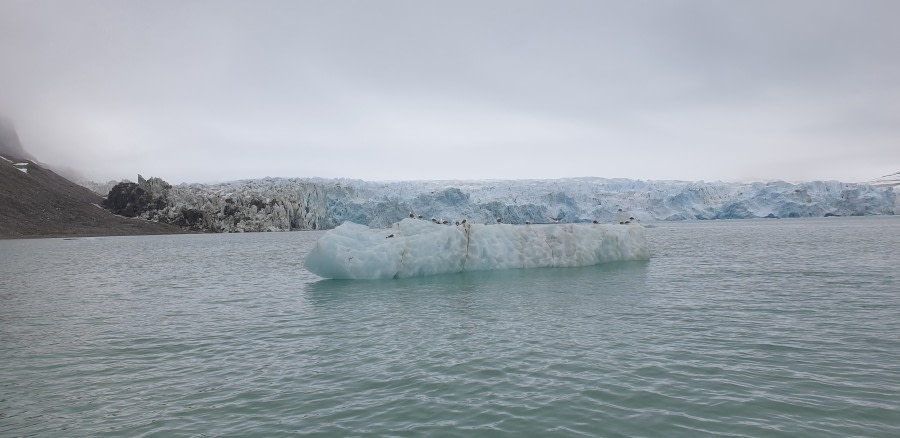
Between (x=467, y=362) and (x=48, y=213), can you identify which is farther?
(x=48, y=213)

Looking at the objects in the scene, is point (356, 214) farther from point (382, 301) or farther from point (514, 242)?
point (382, 301)

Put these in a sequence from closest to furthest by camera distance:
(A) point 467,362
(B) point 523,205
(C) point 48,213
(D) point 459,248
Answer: (A) point 467,362 → (D) point 459,248 → (B) point 523,205 → (C) point 48,213

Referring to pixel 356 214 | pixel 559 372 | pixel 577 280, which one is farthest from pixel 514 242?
pixel 356 214

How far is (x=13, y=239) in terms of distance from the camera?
9369 cm

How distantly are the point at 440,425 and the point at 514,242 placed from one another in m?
21.8

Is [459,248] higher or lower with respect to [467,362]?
higher

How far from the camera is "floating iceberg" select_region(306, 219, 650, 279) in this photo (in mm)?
24125

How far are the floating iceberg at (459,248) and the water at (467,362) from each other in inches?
157

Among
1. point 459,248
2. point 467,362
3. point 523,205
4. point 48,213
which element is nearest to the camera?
point 467,362

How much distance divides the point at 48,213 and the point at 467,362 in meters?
133

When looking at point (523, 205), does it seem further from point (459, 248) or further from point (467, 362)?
point (467, 362)

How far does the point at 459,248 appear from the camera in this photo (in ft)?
86.8

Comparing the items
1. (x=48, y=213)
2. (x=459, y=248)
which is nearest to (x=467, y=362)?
(x=459, y=248)

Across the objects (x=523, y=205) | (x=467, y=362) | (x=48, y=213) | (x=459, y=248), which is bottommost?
(x=467, y=362)
